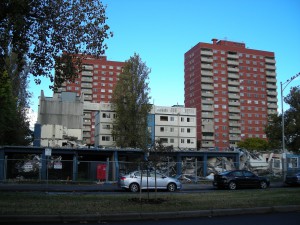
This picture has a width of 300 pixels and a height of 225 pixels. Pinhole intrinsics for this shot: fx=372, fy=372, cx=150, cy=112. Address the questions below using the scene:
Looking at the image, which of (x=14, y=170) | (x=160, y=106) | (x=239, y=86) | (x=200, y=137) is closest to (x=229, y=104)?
(x=239, y=86)

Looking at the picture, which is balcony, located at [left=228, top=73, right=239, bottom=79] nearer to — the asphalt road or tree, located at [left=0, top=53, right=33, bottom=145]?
tree, located at [left=0, top=53, right=33, bottom=145]

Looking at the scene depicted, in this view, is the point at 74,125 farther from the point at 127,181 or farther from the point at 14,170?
the point at 127,181

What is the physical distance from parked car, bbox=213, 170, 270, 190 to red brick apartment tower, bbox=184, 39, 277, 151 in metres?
87.8

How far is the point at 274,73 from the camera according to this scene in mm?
132750

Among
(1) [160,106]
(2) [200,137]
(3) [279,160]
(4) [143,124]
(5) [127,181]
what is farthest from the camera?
(2) [200,137]

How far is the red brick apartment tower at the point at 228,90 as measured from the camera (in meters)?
120

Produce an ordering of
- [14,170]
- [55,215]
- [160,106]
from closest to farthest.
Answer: [55,215] → [14,170] → [160,106]

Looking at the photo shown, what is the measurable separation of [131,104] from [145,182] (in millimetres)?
36885

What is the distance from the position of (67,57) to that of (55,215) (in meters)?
7.21

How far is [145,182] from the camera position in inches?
958

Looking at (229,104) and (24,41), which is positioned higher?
(229,104)

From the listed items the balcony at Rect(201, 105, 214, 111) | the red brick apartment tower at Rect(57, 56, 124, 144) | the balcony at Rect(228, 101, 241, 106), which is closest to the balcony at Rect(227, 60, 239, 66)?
the balcony at Rect(228, 101, 241, 106)

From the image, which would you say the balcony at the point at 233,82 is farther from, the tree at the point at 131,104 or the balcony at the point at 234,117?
the tree at the point at 131,104

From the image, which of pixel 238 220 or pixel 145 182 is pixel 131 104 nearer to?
pixel 145 182
